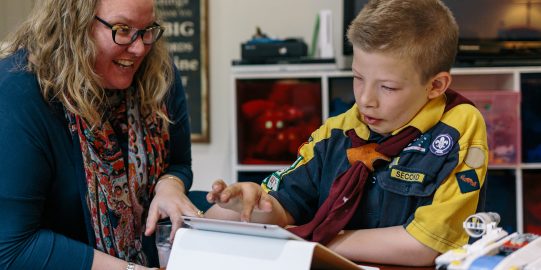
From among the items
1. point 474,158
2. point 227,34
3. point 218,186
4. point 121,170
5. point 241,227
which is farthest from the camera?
point 227,34

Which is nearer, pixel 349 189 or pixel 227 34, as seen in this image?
→ pixel 349 189

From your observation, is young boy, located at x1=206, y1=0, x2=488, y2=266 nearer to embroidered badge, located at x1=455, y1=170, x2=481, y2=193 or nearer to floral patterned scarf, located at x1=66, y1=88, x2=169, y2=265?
embroidered badge, located at x1=455, y1=170, x2=481, y2=193

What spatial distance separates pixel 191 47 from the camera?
138 inches

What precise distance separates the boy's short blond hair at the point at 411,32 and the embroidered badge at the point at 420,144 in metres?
0.10

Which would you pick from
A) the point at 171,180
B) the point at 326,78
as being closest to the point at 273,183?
the point at 171,180

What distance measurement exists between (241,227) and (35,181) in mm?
693

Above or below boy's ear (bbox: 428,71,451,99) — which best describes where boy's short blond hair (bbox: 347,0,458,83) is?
above

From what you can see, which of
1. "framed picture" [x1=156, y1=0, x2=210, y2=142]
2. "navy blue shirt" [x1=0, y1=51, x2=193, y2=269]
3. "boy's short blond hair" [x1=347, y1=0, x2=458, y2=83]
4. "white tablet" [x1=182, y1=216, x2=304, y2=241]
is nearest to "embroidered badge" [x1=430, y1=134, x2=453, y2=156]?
"boy's short blond hair" [x1=347, y1=0, x2=458, y2=83]

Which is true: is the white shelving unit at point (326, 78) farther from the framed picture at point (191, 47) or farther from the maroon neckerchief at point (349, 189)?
the maroon neckerchief at point (349, 189)

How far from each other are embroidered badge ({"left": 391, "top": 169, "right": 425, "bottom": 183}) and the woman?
1.50 ft

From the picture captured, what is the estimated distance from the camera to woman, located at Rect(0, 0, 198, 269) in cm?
138

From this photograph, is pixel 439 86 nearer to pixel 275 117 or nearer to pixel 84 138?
pixel 84 138

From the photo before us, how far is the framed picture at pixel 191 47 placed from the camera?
349 cm

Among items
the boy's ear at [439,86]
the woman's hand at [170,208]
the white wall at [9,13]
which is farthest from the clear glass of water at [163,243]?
the white wall at [9,13]
